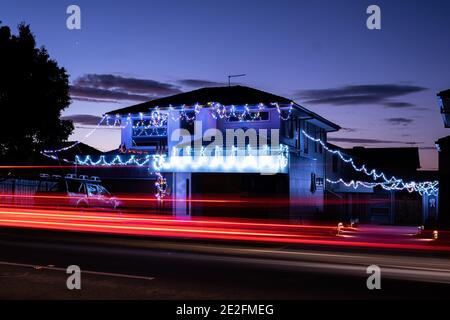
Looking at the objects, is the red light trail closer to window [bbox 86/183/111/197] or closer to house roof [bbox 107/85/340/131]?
window [bbox 86/183/111/197]

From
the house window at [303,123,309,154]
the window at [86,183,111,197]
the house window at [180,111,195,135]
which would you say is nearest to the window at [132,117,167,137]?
the house window at [180,111,195,135]

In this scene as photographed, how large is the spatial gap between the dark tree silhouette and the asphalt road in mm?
9259

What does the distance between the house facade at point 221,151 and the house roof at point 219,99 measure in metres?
0.06

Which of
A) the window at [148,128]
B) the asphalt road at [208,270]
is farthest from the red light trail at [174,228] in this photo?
the window at [148,128]

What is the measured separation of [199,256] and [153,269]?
7.56 ft

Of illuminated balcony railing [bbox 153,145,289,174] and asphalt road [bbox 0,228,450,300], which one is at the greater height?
illuminated balcony railing [bbox 153,145,289,174]

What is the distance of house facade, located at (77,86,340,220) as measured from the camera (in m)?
28.3

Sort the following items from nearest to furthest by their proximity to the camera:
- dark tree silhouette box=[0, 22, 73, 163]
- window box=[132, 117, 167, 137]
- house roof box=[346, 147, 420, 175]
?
1. dark tree silhouette box=[0, 22, 73, 163]
2. window box=[132, 117, 167, 137]
3. house roof box=[346, 147, 420, 175]

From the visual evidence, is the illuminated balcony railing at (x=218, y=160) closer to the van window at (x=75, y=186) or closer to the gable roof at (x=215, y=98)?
the gable roof at (x=215, y=98)

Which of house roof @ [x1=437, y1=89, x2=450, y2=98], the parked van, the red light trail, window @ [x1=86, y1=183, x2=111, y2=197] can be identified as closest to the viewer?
house roof @ [x1=437, y1=89, x2=450, y2=98]

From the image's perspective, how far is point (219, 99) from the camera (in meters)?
30.1

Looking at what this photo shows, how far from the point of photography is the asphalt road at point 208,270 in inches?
336
